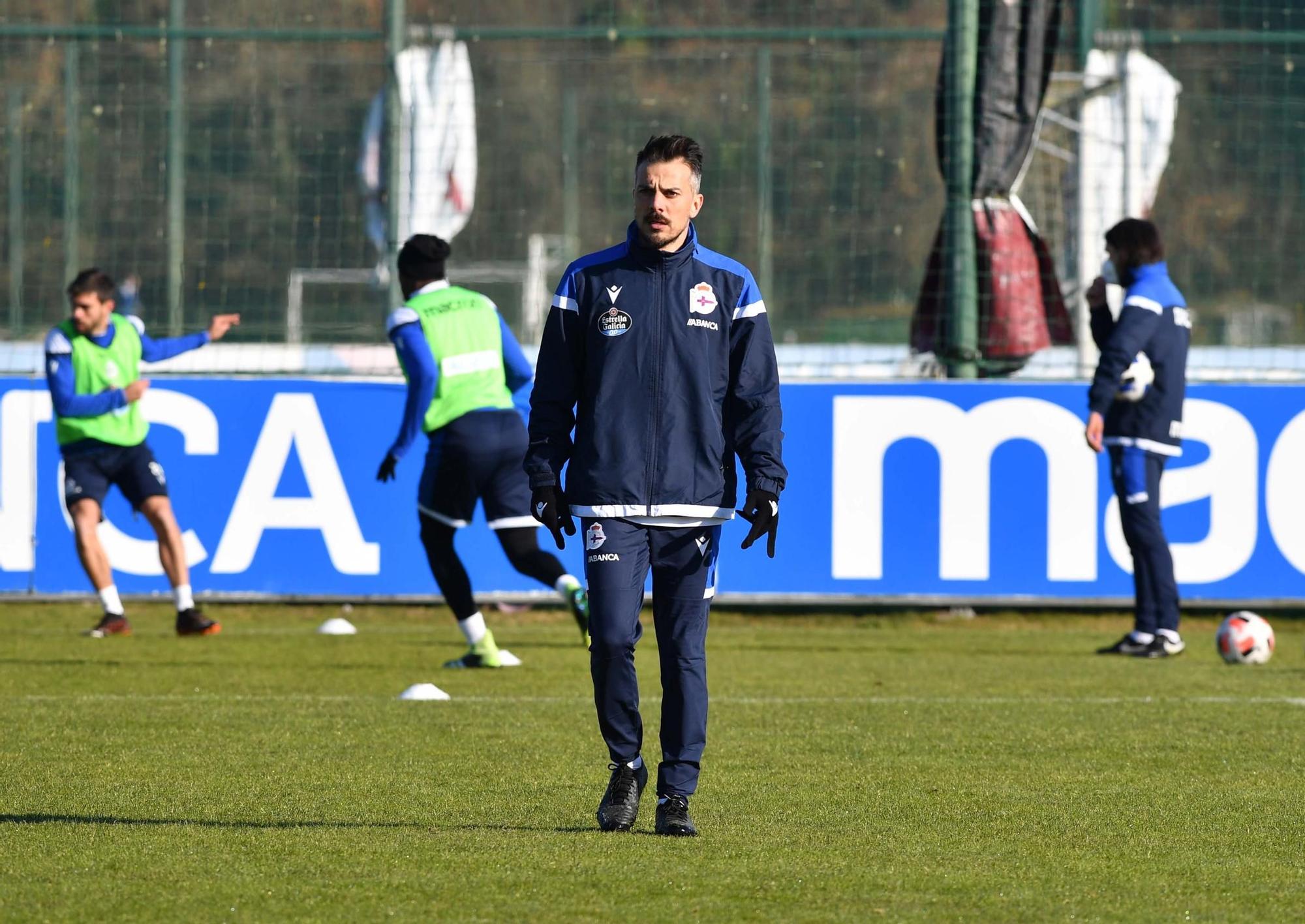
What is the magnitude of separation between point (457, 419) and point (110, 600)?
2.64 m

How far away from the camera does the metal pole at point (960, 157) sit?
44.9 feet

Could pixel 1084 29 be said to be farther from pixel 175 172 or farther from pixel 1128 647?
pixel 175 172

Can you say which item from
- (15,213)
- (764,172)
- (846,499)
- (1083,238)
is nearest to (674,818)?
(846,499)

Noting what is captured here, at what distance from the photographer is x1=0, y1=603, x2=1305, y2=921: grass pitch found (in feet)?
16.0

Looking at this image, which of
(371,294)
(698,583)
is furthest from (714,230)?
(698,583)

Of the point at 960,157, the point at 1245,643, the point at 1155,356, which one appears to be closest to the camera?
the point at 1245,643

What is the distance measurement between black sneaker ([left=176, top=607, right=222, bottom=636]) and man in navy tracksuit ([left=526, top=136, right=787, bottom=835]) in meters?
6.07

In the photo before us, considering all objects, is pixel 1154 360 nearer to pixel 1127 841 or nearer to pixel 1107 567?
pixel 1107 567

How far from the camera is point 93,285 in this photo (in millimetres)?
11531

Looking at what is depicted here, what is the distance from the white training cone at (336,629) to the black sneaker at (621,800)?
6702 millimetres

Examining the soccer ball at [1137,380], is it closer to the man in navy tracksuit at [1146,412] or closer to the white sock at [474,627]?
the man in navy tracksuit at [1146,412]

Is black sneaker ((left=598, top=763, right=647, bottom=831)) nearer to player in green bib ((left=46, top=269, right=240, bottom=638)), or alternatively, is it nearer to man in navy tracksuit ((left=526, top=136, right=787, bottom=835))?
man in navy tracksuit ((left=526, top=136, right=787, bottom=835))

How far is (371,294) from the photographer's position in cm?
2092

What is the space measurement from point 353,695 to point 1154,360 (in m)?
4.57
